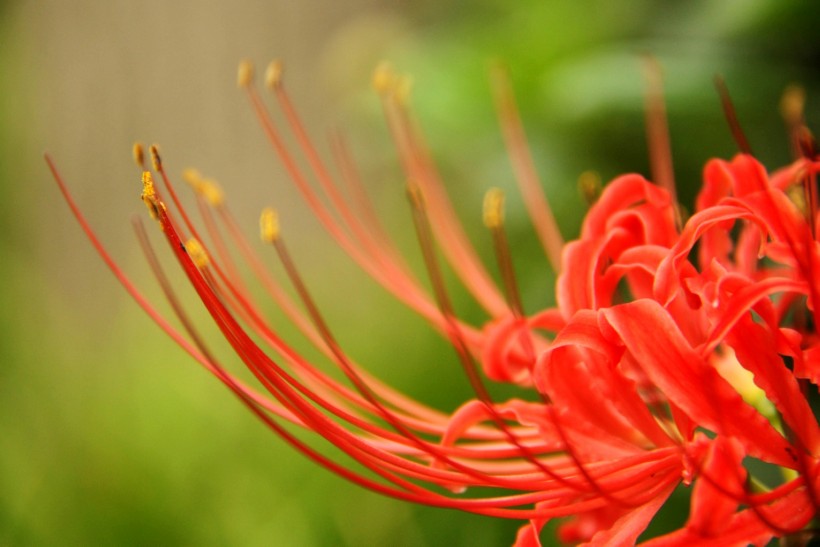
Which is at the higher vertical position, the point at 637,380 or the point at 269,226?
the point at 269,226

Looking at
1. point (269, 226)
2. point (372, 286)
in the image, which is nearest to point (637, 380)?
point (269, 226)

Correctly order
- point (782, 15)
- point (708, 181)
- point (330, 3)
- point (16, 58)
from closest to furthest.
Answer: point (708, 181)
point (782, 15)
point (16, 58)
point (330, 3)

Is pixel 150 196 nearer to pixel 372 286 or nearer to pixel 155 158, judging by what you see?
pixel 155 158

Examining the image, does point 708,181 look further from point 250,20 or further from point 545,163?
point 250,20

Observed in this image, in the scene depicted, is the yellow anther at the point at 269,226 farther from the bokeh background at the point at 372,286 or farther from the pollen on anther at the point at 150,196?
the bokeh background at the point at 372,286

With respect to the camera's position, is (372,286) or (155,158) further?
(372,286)

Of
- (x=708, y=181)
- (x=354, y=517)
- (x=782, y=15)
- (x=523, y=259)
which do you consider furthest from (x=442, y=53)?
(x=708, y=181)

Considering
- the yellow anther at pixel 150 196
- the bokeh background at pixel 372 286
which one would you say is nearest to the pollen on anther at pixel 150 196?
the yellow anther at pixel 150 196

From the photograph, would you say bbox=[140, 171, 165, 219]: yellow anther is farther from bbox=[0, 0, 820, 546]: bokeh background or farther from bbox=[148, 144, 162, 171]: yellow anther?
bbox=[0, 0, 820, 546]: bokeh background

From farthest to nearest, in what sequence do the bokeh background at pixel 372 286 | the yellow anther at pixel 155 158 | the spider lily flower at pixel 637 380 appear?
the bokeh background at pixel 372 286 < the yellow anther at pixel 155 158 < the spider lily flower at pixel 637 380
